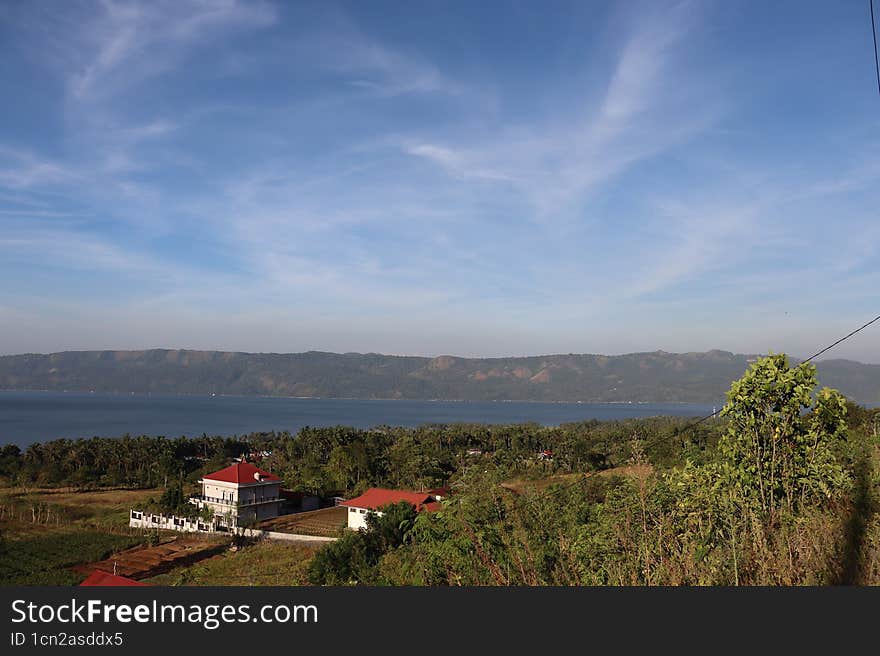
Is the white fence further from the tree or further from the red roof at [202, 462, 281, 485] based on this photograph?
the tree

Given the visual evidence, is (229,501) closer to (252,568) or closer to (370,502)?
(370,502)

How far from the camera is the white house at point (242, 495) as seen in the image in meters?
22.7

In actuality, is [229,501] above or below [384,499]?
below

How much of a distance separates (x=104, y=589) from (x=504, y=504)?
2.72 meters

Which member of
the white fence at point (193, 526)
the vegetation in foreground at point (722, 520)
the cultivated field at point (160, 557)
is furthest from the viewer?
the white fence at point (193, 526)

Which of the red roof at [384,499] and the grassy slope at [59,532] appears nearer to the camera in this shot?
the grassy slope at [59,532]

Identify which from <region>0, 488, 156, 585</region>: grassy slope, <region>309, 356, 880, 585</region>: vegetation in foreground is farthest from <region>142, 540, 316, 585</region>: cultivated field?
<region>309, 356, 880, 585</region>: vegetation in foreground

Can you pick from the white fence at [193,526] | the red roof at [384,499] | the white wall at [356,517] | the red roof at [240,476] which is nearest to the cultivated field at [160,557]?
the white fence at [193,526]

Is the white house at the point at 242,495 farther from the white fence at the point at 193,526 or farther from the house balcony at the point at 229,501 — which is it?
the white fence at the point at 193,526

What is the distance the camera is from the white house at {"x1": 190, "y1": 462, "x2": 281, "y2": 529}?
22.7 metres

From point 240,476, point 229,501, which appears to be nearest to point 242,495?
point 229,501

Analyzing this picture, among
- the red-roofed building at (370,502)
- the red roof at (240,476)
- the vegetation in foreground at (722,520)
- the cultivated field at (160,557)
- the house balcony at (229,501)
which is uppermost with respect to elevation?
the vegetation in foreground at (722,520)

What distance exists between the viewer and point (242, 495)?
23.0 m

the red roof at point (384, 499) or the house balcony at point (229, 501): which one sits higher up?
the red roof at point (384, 499)
